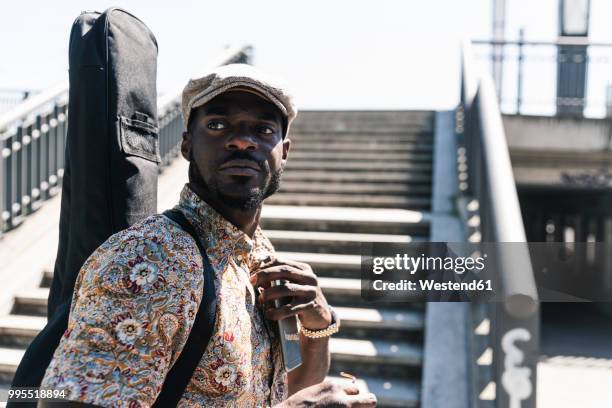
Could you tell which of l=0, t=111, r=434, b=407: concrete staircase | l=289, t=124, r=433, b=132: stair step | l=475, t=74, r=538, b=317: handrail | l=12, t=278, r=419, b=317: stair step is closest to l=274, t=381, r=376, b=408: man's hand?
l=475, t=74, r=538, b=317: handrail

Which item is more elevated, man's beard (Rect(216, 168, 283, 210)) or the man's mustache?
the man's mustache

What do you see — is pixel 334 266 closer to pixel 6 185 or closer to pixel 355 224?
pixel 355 224

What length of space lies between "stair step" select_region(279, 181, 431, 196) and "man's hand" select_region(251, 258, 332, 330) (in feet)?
16.4

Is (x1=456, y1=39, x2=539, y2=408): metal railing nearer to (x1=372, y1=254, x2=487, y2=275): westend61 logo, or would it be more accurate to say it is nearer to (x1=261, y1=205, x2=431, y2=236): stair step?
(x1=372, y1=254, x2=487, y2=275): westend61 logo

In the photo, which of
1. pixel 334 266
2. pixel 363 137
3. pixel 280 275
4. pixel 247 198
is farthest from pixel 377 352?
pixel 363 137

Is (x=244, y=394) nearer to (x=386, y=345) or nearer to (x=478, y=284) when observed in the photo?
(x=478, y=284)

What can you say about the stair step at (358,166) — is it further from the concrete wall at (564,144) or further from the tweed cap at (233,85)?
the tweed cap at (233,85)

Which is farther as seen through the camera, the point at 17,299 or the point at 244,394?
the point at 17,299

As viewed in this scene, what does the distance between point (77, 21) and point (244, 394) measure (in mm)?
1150

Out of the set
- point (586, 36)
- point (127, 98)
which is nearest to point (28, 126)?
point (127, 98)

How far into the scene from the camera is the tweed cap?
1336 millimetres

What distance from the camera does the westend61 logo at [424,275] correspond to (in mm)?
2873

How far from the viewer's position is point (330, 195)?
6613mm

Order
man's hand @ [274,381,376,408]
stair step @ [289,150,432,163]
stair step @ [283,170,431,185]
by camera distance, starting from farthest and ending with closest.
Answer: stair step @ [289,150,432,163] < stair step @ [283,170,431,185] < man's hand @ [274,381,376,408]
